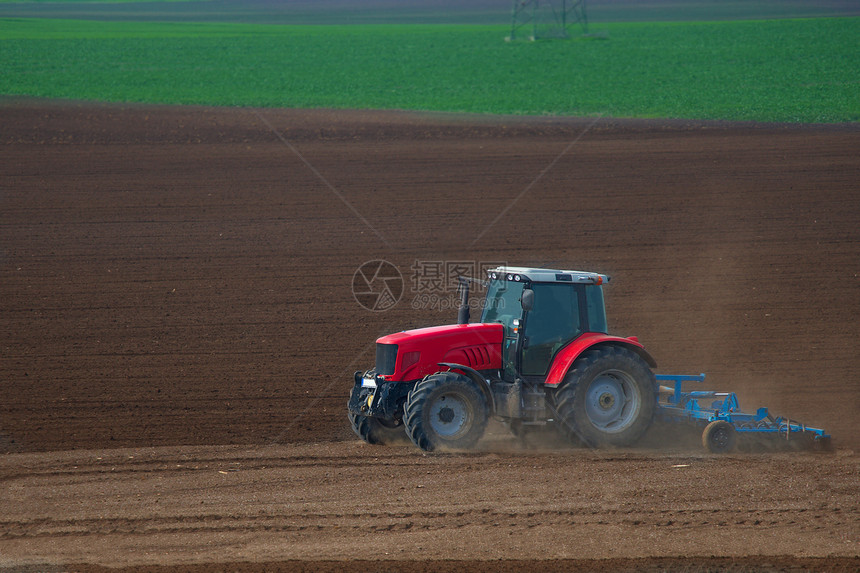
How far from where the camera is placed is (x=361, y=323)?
14789 millimetres

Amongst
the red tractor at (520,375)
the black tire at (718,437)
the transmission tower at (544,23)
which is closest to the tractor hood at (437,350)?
the red tractor at (520,375)

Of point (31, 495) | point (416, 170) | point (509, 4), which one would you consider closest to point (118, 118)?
point (416, 170)

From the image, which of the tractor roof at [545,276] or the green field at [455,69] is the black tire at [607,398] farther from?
the green field at [455,69]

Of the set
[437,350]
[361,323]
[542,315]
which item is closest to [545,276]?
[542,315]

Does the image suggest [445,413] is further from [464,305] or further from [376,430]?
[464,305]

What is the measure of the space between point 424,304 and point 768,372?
5.64m

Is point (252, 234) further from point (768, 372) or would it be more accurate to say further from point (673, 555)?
point (673, 555)

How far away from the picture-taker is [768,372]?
13094 millimetres

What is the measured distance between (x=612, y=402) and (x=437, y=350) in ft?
6.77

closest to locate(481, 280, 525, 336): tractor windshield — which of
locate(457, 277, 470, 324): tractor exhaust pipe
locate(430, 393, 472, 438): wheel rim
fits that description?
locate(457, 277, 470, 324): tractor exhaust pipe

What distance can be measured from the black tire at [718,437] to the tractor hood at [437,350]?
238 cm

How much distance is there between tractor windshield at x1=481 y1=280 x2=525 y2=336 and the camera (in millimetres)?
10219

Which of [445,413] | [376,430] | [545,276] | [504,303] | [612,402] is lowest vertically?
[376,430]

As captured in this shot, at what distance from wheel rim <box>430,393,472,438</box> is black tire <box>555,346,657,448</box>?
1014 mm
